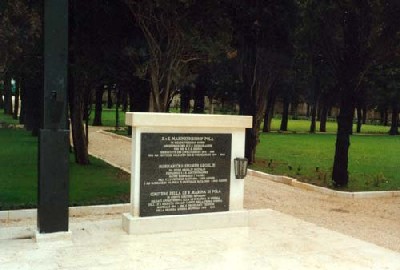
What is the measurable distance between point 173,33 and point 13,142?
1151 cm

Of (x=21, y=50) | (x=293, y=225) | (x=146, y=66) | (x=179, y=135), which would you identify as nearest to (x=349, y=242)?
(x=293, y=225)

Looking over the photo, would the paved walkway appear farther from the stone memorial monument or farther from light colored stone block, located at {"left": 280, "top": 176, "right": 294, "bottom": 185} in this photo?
light colored stone block, located at {"left": 280, "top": 176, "right": 294, "bottom": 185}

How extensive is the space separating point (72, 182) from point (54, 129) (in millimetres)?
6084

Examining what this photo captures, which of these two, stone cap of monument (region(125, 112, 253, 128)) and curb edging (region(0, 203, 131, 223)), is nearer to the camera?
stone cap of monument (region(125, 112, 253, 128))

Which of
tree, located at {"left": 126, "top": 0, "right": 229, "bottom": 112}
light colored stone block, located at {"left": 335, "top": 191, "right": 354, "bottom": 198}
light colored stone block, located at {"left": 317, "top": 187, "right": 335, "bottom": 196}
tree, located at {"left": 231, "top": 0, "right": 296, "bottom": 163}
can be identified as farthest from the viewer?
tree, located at {"left": 231, "top": 0, "right": 296, "bottom": 163}

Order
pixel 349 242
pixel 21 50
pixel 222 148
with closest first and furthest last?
pixel 349 242
pixel 222 148
pixel 21 50

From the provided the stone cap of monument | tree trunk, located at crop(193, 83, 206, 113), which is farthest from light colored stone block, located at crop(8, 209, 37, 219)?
tree trunk, located at crop(193, 83, 206, 113)

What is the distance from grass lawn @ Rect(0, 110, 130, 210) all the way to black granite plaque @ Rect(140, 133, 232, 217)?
9.30ft

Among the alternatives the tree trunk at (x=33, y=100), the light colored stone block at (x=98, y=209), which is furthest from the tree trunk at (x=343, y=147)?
the tree trunk at (x=33, y=100)

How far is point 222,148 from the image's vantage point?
8727mm

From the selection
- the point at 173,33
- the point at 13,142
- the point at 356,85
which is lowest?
the point at 13,142

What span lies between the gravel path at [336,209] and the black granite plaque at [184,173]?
2508 mm

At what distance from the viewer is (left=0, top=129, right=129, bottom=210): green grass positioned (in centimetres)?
1085

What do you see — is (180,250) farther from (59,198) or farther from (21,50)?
(21,50)
